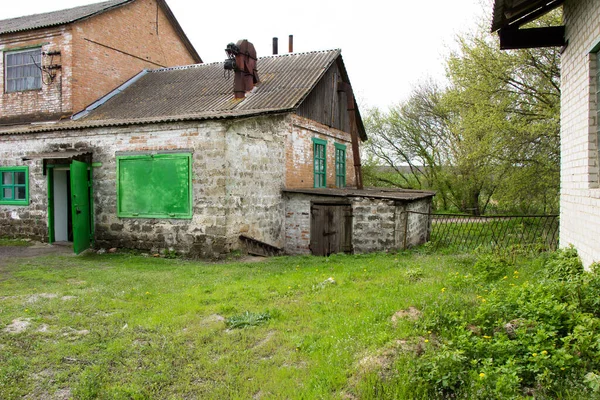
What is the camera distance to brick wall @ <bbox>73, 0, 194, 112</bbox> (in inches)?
627

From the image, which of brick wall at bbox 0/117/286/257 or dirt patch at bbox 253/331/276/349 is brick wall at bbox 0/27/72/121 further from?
dirt patch at bbox 253/331/276/349

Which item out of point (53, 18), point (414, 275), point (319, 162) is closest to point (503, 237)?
point (414, 275)

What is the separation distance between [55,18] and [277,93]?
991 cm

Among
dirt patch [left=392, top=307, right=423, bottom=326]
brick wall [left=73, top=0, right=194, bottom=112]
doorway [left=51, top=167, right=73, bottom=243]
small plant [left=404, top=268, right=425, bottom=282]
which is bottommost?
dirt patch [left=392, top=307, right=423, bottom=326]

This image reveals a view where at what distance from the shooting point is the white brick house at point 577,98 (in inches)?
214

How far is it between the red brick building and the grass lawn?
948 cm

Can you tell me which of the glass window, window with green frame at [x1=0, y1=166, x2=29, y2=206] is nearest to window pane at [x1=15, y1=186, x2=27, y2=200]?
window with green frame at [x1=0, y1=166, x2=29, y2=206]

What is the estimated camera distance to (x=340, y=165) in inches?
696

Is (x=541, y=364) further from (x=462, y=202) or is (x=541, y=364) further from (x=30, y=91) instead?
(x=462, y=202)

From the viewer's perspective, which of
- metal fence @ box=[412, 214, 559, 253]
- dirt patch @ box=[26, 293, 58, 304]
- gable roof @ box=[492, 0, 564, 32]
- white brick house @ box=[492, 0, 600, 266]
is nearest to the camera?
white brick house @ box=[492, 0, 600, 266]

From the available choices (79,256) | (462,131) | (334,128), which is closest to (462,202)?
(462,131)

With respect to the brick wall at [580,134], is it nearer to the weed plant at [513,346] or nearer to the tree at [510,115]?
the weed plant at [513,346]

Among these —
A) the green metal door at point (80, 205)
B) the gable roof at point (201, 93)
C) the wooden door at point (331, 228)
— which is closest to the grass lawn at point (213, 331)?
the green metal door at point (80, 205)

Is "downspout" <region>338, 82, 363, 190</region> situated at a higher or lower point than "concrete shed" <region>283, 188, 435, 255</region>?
higher
